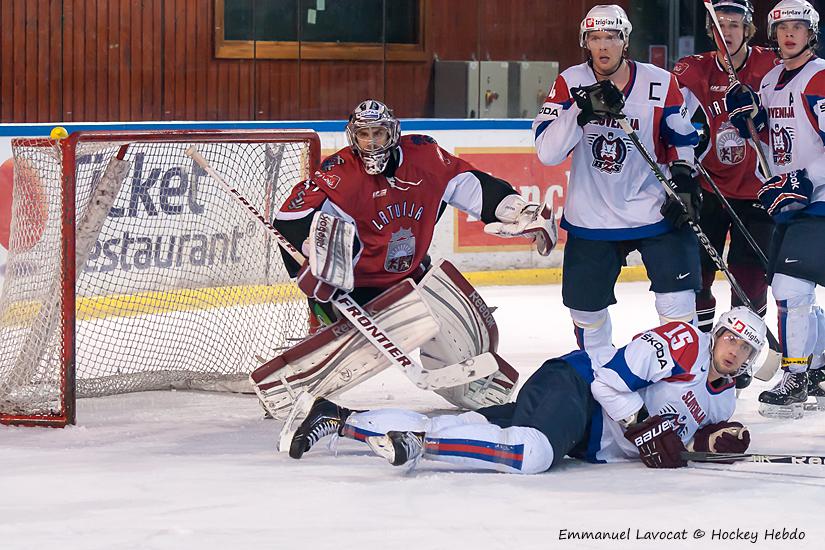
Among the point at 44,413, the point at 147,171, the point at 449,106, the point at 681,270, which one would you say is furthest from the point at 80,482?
the point at 449,106

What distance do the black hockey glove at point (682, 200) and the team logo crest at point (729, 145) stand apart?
0.48m

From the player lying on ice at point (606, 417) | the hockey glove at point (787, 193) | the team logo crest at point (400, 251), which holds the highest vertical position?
the hockey glove at point (787, 193)

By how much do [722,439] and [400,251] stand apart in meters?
1.17

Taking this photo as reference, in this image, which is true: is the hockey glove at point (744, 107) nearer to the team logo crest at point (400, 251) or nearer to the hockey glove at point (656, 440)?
the team logo crest at point (400, 251)

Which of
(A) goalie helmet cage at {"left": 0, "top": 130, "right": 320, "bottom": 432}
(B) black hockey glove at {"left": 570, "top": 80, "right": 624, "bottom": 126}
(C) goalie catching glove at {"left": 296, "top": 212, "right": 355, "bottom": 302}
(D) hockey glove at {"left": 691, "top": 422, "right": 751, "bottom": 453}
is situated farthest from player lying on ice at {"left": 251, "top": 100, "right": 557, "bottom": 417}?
(D) hockey glove at {"left": 691, "top": 422, "right": 751, "bottom": 453}

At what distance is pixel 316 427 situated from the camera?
142 inches

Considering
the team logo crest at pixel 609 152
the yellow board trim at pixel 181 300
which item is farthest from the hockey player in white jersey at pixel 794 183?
the yellow board trim at pixel 181 300

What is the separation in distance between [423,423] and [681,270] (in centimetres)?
119

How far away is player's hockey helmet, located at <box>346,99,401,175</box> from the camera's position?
4.08 meters

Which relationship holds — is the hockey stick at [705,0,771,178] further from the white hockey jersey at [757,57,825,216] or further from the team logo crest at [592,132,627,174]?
the team logo crest at [592,132,627,174]

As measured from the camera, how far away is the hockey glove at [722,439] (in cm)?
351

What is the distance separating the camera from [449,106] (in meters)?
8.35

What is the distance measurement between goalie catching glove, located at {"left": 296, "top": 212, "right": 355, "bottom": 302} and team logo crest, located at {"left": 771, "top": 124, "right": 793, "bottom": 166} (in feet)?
4.25

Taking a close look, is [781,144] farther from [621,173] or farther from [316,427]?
[316,427]
